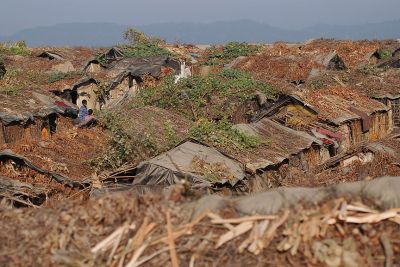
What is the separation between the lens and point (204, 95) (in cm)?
2720

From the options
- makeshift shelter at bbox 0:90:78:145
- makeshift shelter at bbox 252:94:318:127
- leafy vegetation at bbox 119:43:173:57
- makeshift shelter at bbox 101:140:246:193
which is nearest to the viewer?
makeshift shelter at bbox 101:140:246:193

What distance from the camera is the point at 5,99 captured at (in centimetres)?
2223

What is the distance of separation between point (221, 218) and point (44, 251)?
2137 mm

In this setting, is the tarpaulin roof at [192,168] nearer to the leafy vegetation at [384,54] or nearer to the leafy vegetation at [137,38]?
the leafy vegetation at [384,54]

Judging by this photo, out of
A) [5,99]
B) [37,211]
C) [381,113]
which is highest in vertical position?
[37,211]

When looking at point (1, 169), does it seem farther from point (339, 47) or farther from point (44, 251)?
point (339, 47)

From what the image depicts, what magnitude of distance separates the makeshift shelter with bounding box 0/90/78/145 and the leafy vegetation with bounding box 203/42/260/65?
2194 centimetres

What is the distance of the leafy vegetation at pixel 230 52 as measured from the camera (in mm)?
45344

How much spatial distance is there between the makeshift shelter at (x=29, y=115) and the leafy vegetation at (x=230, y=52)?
21.9 meters

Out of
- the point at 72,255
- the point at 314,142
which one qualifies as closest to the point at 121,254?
the point at 72,255

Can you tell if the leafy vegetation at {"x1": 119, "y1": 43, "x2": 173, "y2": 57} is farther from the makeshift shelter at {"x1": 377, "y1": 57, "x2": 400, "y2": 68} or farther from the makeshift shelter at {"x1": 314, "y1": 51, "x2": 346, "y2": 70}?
the makeshift shelter at {"x1": 377, "y1": 57, "x2": 400, "y2": 68}

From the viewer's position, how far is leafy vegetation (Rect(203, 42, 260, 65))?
149ft

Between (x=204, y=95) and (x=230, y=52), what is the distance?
19.9 metres

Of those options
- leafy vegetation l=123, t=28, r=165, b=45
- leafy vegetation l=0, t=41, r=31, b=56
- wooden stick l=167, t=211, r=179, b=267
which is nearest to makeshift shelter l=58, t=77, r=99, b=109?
leafy vegetation l=0, t=41, r=31, b=56
